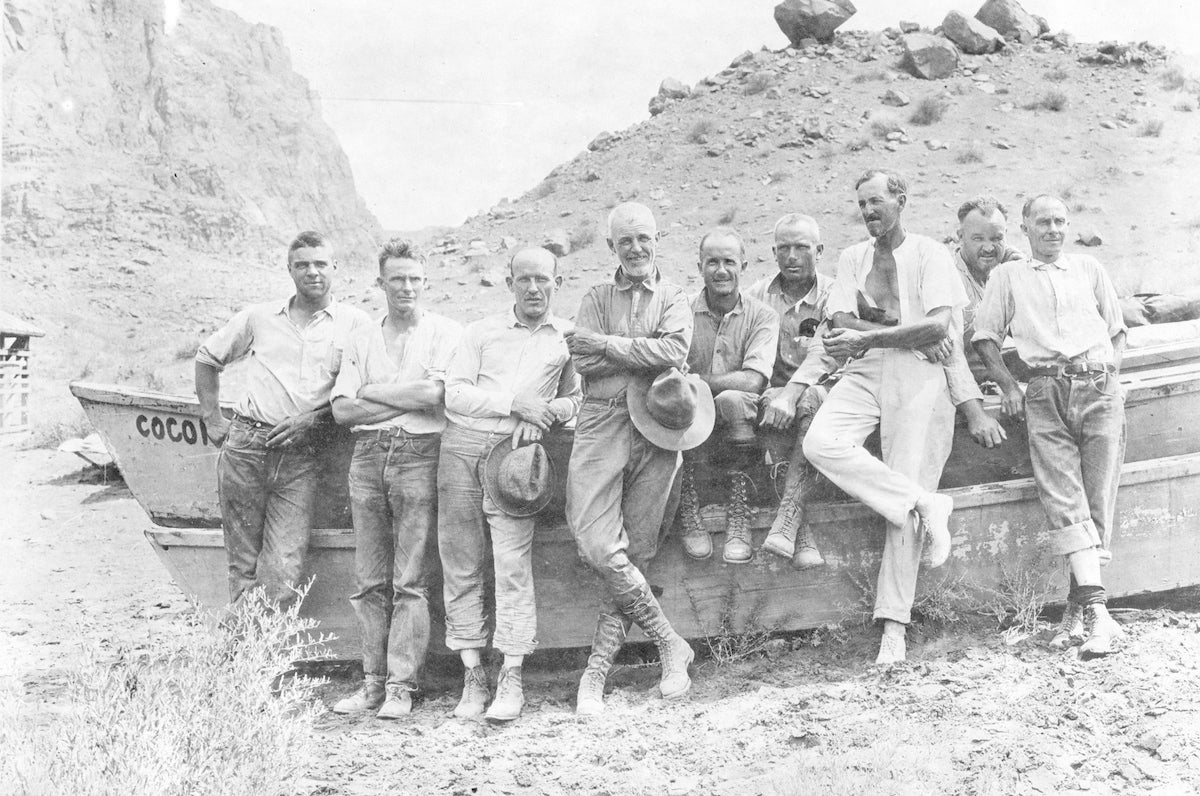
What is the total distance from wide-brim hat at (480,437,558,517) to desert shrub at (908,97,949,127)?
2288 cm

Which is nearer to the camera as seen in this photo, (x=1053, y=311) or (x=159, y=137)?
(x=1053, y=311)

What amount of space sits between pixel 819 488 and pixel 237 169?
1557 inches

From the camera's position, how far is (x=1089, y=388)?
4.82m

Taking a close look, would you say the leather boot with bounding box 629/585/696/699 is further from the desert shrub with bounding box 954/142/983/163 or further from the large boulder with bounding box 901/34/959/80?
the large boulder with bounding box 901/34/959/80

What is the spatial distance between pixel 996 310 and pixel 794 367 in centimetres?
109

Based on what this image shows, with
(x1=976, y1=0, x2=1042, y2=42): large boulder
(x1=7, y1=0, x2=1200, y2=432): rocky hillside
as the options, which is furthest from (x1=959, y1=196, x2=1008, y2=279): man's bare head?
(x1=976, y1=0, x2=1042, y2=42): large boulder

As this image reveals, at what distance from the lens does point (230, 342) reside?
542cm

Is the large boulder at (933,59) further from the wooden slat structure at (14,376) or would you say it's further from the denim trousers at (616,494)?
the denim trousers at (616,494)

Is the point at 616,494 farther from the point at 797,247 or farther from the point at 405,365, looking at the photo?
the point at 797,247

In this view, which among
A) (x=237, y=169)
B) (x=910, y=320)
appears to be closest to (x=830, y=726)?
(x=910, y=320)

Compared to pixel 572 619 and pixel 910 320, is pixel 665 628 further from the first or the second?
pixel 910 320

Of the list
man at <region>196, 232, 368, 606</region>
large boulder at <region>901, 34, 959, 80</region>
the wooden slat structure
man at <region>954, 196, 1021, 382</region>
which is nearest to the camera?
man at <region>196, 232, 368, 606</region>

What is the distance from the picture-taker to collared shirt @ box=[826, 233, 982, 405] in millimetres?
4836

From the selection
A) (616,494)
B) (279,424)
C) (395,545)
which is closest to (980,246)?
(616,494)
